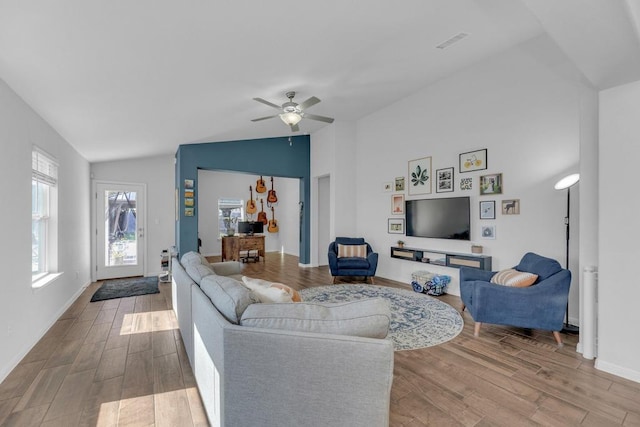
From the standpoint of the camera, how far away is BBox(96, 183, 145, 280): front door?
5750 millimetres

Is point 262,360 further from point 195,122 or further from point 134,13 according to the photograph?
point 195,122

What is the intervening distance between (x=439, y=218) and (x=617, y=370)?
2723mm

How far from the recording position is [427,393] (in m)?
2.04

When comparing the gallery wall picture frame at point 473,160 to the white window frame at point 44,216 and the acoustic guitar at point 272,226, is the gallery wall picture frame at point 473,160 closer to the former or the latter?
the white window frame at point 44,216

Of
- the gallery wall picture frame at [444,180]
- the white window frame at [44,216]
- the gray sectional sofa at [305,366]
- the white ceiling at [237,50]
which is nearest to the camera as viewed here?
the gray sectional sofa at [305,366]

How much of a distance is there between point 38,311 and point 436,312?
443 centimetres

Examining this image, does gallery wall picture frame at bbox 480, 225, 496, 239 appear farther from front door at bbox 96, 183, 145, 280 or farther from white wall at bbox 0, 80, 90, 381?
front door at bbox 96, 183, 145, 280

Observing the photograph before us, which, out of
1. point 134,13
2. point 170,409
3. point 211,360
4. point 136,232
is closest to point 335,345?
point 211,360

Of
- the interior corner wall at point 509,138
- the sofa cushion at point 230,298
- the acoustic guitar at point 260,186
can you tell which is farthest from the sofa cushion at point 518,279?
the acoustic guitar at point 260,186

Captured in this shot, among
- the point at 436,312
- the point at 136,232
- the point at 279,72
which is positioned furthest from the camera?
the point at 136,232

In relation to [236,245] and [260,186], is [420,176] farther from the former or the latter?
[260,186]

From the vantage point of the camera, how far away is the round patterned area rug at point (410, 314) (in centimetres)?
293

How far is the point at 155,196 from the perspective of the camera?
622 cm

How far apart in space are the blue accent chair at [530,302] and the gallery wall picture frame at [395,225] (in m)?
2.42
